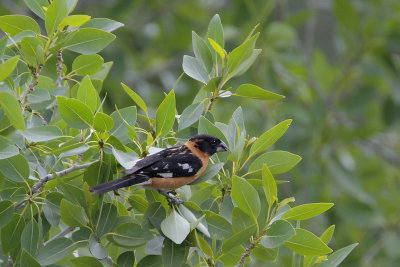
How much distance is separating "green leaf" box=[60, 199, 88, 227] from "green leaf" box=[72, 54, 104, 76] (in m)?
0.99

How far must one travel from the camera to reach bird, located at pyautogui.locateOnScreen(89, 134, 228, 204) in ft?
10.4

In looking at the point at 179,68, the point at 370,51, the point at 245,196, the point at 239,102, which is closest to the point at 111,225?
the point at 245,196

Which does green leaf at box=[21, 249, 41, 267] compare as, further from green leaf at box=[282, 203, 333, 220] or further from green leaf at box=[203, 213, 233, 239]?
green leaf at box=[282, 203, 333, 220]

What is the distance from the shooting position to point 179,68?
1035cm

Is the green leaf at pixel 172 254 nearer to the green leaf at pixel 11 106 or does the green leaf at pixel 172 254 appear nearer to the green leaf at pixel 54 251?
the green leaf at pixel 54 251

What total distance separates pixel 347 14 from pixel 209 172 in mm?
5735

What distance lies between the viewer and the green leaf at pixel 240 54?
3.24m

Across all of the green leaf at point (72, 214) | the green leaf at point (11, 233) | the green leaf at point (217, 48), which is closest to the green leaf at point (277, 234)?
the green leaf at point (72, 214)

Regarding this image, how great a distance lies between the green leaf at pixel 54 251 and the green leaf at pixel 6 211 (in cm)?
22

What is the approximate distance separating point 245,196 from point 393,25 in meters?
6.30

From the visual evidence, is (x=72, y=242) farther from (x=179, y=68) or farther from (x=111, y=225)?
(x=179, y=68)

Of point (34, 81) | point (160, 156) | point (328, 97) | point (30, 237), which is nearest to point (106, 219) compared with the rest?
point (30, 237)

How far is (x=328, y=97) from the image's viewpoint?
28.8ft

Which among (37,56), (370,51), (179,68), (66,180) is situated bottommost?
(179,68)
